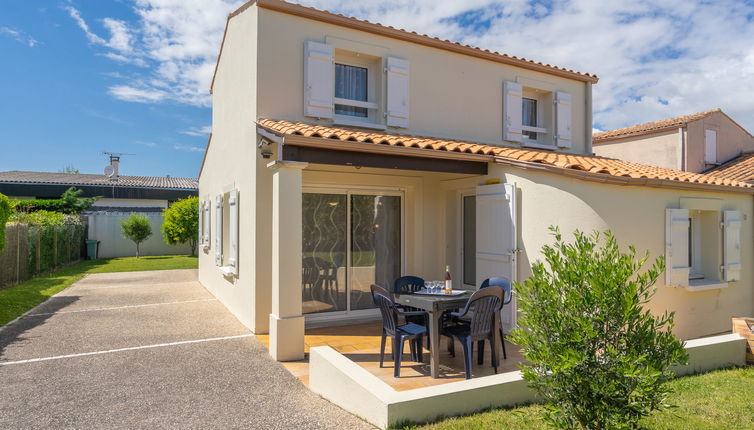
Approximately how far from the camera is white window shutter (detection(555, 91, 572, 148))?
10.9 meters

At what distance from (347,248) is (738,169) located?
50.8ft

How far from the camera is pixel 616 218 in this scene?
21.5ft

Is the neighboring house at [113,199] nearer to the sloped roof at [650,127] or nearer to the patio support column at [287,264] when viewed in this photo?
the patio support column at [287,264]

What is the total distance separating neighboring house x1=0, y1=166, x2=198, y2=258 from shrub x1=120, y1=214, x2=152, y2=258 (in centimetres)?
149

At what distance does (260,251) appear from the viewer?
7410mm

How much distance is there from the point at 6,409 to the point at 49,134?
47.9 m

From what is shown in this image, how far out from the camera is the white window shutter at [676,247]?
6984mm

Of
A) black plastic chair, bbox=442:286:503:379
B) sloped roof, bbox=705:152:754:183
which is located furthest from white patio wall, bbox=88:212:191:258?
sloped roof, bbox=705:152:754:183

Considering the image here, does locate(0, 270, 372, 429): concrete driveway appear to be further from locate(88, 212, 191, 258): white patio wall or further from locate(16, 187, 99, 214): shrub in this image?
locate(16, 187, 99, 214): shrub

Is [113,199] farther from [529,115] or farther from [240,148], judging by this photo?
[529,115]

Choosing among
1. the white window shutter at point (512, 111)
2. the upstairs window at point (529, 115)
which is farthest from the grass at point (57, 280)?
the upstairs window at point (529, 115)

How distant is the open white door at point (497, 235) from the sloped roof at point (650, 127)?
513 inches

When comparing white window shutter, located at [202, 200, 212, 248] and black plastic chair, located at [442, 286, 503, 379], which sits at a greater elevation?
white window shutter, located at [202, 200, 212, 248]

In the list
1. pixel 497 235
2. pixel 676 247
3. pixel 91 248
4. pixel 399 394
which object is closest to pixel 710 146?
pixel 676 247
